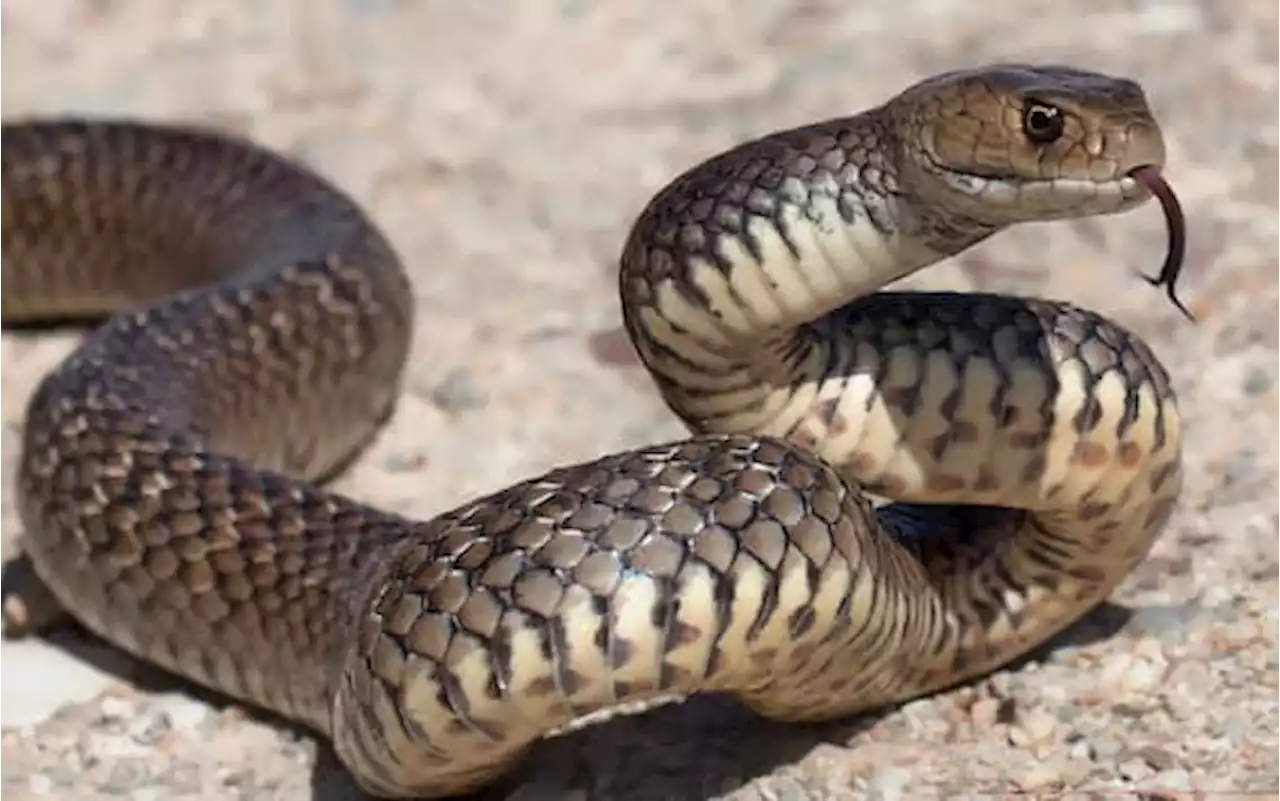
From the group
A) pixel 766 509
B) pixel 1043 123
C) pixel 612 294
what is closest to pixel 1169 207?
pixel 1043 123

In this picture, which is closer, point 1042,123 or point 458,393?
point 1042,123

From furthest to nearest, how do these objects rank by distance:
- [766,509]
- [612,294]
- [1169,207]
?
1. [612,294]
2. [1169,207]
3. [766,509]

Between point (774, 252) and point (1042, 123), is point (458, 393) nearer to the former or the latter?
point (774, 252)

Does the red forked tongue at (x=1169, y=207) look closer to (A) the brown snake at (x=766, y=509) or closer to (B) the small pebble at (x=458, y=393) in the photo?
(A) the brown snake at (x=766, y=509)

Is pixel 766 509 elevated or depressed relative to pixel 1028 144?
depressed

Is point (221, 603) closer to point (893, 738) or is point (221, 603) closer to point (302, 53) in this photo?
point (893, 738)

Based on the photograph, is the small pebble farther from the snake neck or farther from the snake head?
the snake head

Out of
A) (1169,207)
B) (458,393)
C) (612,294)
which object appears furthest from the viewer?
(612,294)

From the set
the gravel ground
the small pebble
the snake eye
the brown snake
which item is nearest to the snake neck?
the brown snake
